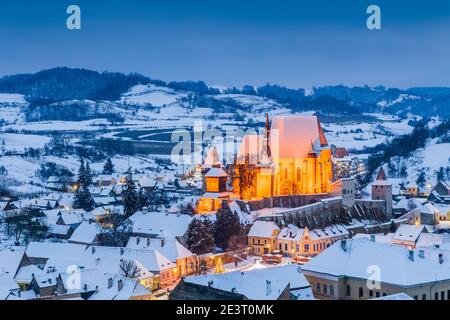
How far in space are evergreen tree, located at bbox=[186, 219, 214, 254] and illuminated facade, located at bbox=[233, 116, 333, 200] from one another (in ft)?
21.2

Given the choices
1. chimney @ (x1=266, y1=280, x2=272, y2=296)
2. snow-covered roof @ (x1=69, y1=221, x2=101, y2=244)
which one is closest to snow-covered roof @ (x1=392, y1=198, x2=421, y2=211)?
snow-covered roof @ (x1=69, y1=221, x2=101, y2=244)

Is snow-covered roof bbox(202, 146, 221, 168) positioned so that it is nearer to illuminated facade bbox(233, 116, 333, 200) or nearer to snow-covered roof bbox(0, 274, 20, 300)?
illuminated facade bbox(233, 116, 333, 200)

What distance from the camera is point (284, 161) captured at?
109 feet

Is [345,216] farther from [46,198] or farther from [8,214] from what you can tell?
[46,198]

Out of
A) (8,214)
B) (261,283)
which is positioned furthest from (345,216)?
(261,283)

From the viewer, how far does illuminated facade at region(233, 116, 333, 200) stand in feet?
102

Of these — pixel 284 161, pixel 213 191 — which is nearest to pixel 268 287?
pixel 213 191

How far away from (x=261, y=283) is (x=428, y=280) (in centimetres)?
352

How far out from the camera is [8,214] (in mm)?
32531

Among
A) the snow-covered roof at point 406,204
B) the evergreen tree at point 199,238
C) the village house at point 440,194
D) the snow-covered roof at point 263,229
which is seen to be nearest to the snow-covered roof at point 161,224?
the evergreen tree at point 199,238

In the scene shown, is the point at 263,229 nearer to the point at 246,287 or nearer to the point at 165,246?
the point at 165,246

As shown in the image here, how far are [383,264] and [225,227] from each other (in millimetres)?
11306

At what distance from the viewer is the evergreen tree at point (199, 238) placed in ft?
78.0

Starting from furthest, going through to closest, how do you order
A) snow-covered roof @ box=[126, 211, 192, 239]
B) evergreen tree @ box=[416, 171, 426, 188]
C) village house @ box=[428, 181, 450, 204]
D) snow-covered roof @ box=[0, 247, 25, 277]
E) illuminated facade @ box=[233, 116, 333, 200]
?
evergreen tree @ box=[416, 171, 426, 188] < village house @ box=[428, 181, 450, 204] < illuminated facade @ box=[233, 116, 333, 200] < snow-covered roof @ box=[126, 211, 192, 239] < snow-covered roof @ box=[0, 247, 25, 277]
